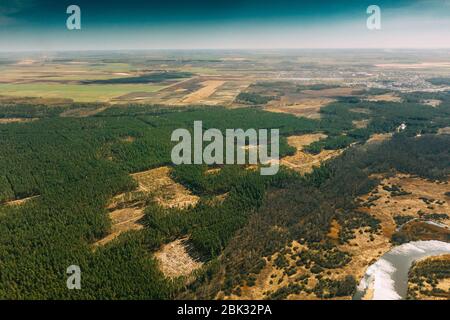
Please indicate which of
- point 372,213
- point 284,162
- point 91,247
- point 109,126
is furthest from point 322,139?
point 91,247

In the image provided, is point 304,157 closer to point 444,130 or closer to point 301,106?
point 444,130

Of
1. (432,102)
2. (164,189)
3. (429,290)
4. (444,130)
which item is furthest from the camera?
(432,102)

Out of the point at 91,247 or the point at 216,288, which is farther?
the point at 91,247

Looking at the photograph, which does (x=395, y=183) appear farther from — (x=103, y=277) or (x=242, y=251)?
(x=103, y=277)

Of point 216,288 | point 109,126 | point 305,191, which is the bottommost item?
point 216,288

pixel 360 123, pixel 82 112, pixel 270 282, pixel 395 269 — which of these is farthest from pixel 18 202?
pixel 360 123

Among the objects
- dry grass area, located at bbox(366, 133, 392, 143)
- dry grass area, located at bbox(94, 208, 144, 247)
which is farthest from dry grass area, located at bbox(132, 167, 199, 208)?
dry grass area, located at bbox(366, 133, 392, 143)

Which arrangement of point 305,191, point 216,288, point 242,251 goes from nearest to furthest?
point 216,288 → point 242,251 → point 305,191
